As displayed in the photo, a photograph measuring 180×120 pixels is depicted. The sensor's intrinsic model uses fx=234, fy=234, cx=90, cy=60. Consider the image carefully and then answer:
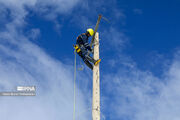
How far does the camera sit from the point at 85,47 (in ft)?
30.8

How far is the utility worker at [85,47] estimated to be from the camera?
9047 mm

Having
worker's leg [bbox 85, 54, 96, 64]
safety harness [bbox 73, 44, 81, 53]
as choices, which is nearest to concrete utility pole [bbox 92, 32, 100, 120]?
worker's leg [bbox 85, 54, 96, 64]

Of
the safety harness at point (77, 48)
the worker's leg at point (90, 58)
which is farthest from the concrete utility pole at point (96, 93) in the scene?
the safety harness at point (77, 48)

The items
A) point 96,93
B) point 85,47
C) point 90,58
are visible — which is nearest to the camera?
point 96,93

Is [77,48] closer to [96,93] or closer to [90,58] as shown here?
[90,58]

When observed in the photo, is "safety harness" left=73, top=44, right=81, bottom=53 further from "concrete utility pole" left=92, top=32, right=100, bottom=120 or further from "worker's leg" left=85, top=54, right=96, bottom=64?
"concrete utility pole" left=92, top=32, right=100, bottom=120

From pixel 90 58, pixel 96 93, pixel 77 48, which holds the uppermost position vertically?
pixel 77 48

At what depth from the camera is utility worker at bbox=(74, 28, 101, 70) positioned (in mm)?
9047

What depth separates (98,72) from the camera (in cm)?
830

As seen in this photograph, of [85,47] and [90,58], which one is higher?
[85,47]

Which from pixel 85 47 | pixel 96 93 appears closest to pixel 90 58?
pixel 85 47

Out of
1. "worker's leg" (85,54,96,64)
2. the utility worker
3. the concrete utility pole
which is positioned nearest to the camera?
the concrete utility pole

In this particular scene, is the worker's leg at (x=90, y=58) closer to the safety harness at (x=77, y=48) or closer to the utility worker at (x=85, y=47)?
the utility worker at (x=85, y=47)

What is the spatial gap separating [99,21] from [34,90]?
709 centimetres
